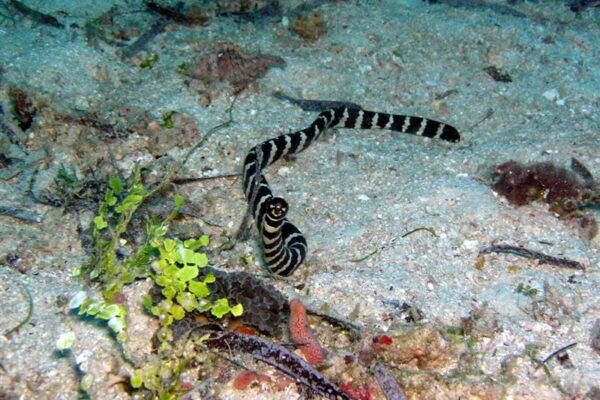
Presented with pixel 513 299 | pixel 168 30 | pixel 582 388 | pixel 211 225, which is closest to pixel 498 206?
pixel 513 299

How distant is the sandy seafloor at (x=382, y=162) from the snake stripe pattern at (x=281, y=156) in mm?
181

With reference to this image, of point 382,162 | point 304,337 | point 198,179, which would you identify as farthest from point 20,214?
point 382,162

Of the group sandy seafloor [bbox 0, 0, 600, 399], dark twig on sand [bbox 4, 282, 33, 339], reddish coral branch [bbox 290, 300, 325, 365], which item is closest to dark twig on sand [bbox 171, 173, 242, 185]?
sandy seafloor [bbox 0, 0, 600, 399]

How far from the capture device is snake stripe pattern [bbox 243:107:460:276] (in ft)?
13.6

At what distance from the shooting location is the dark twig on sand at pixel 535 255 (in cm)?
430

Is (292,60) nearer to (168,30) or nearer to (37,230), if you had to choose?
(168,30)

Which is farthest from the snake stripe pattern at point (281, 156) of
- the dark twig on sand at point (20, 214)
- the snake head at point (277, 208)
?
the dark twig on sand at point (20, 214)

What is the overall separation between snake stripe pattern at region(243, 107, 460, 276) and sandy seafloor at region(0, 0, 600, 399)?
0.59 ft

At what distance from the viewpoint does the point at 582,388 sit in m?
3.08

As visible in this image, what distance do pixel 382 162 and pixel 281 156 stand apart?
1185mm

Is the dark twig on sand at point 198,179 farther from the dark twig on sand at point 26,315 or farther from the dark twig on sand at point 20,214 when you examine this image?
the dark twig on sand at point 26,315

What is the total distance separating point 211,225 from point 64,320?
189cm

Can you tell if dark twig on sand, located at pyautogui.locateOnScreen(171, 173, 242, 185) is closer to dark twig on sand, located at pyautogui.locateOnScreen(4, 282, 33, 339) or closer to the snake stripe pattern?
the snake stripe pattern

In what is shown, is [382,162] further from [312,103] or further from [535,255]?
[535,255]
